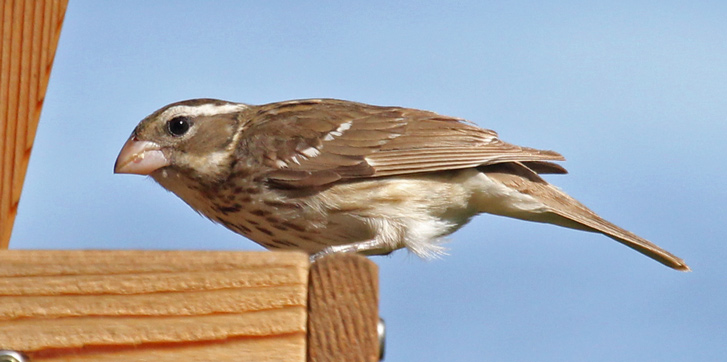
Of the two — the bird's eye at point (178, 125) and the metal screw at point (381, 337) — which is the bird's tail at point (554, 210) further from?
the metal screw at point (381, 337)

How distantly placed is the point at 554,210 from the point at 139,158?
210cm

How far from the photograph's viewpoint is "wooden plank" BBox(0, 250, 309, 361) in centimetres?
227

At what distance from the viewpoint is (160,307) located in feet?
7.53

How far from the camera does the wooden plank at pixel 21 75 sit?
11.5ft

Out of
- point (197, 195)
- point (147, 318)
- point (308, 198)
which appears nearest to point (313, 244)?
point (308, 198)

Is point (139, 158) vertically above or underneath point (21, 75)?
underneath

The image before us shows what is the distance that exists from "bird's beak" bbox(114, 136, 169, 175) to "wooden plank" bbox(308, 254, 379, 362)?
7.82ft

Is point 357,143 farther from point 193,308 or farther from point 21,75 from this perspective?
point 193,308

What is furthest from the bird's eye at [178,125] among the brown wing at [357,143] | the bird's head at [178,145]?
the brown wing at [357,143]

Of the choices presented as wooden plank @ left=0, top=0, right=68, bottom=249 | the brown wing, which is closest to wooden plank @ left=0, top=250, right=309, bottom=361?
wooden plank @ left=0, top=0, right=68, bottom=249

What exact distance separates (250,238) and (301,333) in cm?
241

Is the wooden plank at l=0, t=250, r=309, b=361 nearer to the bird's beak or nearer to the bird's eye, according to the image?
the bird's beak

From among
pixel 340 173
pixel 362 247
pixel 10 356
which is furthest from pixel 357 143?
pixel 10 356

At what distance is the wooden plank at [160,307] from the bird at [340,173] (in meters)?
1.88
